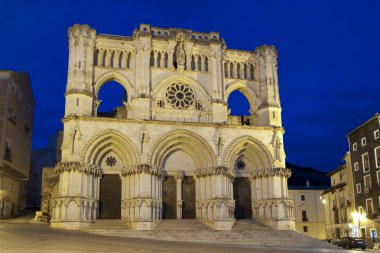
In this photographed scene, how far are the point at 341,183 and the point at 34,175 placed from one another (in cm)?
3466

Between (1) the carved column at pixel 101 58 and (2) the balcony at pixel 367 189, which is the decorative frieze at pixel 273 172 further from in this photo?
(1) the carved column at pixel 101 58

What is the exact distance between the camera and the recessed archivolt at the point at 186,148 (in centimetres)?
2783

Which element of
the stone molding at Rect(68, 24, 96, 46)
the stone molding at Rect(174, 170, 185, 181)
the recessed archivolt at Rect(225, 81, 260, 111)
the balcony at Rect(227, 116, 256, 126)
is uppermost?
the stone molding at Rect(68, 24, 96, 46)

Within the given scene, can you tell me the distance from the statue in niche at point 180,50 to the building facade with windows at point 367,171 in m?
16.5

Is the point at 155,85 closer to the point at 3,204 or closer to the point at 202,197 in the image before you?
the point at 202,197

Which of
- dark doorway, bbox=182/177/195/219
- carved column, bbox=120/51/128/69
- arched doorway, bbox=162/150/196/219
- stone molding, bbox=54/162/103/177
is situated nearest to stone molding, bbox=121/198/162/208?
arched doorway, bbox=162/150/196/219

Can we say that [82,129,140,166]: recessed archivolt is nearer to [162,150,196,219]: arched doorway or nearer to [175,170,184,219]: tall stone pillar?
[162,150,196,219]: arched doorway

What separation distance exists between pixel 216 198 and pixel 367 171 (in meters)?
15.9

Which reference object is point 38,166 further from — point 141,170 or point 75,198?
point 141,170

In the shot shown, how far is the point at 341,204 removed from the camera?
41.7m

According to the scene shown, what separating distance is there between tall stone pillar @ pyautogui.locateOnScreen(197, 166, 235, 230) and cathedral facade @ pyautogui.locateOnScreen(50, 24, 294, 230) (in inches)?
2.7

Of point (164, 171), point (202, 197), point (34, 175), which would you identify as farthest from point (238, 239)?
point (34, 175)

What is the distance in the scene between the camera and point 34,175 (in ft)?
162

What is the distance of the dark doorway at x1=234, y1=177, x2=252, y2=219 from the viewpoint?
1170 inches
